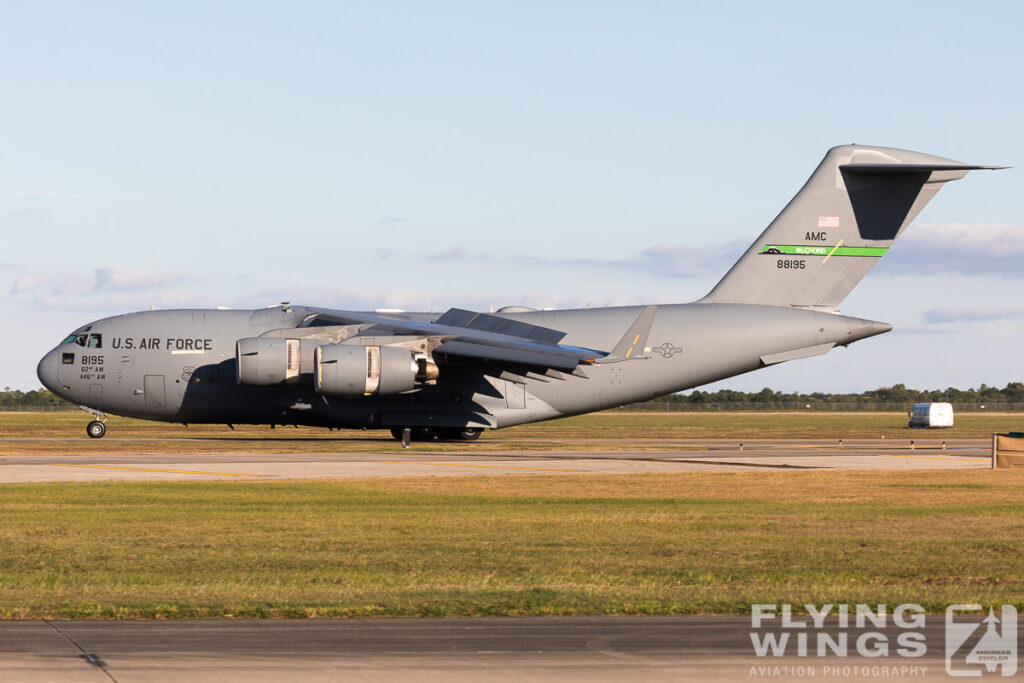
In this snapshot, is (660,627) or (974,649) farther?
(660,627)

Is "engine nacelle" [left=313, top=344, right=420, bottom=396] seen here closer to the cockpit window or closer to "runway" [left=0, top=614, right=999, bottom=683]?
the cockpit window

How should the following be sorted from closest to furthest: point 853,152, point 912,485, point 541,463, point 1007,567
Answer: point 1007,567 < point 912,485 < point 541,463 < point 853,152

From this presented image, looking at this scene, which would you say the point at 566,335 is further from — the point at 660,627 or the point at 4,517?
the point at 660,627

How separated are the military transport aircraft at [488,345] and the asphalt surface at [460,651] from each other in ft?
83.2

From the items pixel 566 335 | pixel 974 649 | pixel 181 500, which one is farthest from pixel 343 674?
pixel 566 335

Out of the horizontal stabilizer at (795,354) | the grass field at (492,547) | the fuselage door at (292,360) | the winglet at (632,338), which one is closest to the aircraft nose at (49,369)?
the fuselage door at (292,360)

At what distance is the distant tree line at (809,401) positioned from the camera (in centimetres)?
13112

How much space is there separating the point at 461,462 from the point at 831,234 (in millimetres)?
16629

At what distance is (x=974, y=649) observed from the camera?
890 cm

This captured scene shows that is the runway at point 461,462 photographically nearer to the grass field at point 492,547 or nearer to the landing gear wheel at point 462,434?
the landing gear wheel at point 462,434

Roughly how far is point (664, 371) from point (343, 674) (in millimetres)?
31565

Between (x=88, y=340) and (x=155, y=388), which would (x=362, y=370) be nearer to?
(x=155, y=388)

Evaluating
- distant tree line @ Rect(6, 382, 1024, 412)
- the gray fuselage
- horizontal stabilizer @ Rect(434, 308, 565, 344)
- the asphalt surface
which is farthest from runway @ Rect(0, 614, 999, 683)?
distant tree line @ Rect(6, 382, 1024, 412)

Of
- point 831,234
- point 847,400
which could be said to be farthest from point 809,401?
point 831,234
